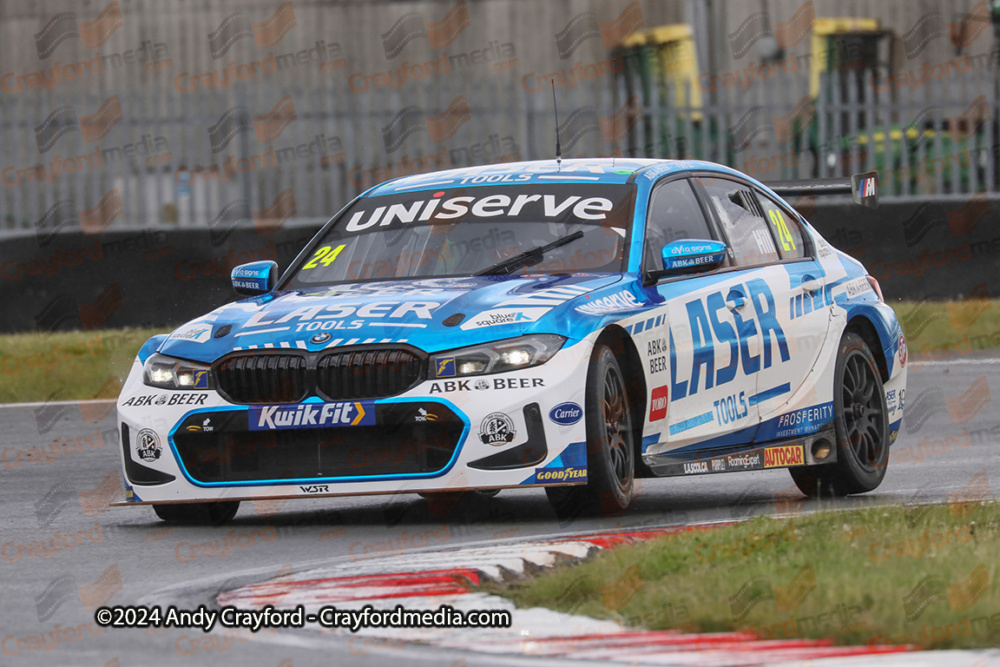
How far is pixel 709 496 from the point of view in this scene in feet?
30.4

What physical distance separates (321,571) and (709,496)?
298cm

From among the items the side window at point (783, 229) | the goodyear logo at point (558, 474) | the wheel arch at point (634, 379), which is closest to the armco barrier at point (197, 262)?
the side window at point (783, 229)

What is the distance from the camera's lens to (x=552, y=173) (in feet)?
30.3

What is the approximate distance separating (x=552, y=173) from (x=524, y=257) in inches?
27.8

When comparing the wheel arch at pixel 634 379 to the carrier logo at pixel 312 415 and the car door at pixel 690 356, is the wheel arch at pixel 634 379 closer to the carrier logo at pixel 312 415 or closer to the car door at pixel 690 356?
the car door at pixel 690 356

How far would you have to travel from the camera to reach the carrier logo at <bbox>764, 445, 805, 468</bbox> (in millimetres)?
8844

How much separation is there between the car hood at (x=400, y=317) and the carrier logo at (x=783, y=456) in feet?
3.74

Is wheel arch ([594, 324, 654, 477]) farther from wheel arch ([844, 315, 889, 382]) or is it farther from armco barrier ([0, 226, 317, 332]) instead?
armco barrier ([0, 226, 317, 332])

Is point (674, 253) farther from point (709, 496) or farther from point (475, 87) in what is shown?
point (475, 87)

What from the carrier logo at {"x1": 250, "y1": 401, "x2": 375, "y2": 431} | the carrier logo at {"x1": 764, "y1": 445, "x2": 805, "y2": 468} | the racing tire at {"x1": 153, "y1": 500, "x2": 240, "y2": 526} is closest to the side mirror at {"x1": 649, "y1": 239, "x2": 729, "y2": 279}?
the carrier logo at {"x1": 764, "y1": 445, "x2": 805, "y2": 468}

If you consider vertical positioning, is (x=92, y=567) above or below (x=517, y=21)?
below

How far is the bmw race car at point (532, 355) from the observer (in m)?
7.69

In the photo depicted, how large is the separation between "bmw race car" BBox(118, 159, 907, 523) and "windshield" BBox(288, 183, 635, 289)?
1cm

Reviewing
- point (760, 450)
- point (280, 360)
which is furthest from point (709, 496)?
point (280, 360)
